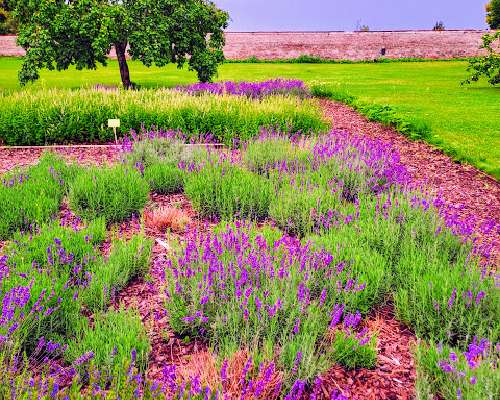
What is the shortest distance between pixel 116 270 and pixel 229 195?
190cm

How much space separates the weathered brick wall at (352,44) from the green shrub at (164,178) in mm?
39811

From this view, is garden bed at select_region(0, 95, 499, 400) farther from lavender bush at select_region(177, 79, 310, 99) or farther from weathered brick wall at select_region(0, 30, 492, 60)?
weathered brick wall at select_region(0, 30, 492, 60)

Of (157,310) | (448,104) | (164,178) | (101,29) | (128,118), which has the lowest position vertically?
(448,104)

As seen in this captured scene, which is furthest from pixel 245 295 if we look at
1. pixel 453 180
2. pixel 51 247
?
pixel 453 180

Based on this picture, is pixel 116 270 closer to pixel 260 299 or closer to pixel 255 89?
pixel 260 299

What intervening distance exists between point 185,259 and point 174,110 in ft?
22.7

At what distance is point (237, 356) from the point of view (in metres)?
2.65

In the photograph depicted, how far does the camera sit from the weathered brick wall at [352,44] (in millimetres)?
44125

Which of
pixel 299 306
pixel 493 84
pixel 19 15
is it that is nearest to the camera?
pixel 299 306

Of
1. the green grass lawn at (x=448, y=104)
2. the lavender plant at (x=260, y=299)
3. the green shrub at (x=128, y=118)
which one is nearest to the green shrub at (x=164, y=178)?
the lavender plant at (x=260, y=299)

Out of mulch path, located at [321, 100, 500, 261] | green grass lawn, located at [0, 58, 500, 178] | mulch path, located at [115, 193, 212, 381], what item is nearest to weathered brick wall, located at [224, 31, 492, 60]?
green grass lawn, located at [0, 58, 500, 178]

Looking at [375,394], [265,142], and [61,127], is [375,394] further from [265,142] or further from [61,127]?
[61,127]

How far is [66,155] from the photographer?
8516mm

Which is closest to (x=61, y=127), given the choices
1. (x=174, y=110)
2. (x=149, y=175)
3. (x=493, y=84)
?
(x=174, y=110)
